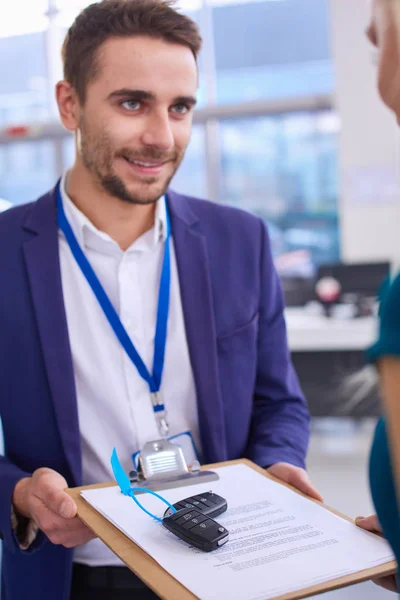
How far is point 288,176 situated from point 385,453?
285 inches

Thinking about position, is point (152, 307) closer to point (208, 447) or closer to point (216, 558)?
point (208, 447)

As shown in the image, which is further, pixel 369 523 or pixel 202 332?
pixel 202 332

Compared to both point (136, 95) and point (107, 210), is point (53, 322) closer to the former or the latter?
point (107, 210)

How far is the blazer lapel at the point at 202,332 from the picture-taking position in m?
1.45

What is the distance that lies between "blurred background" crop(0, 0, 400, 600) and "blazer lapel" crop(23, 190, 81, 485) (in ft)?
12.4

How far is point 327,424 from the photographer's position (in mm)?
5262

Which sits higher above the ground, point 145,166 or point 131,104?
point 131,104

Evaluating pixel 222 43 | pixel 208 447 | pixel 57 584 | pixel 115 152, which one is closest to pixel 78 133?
pixel 115 152

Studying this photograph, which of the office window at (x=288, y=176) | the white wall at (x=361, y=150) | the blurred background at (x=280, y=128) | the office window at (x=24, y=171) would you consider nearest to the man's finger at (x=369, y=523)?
the blurred background at (x=280, y=128)

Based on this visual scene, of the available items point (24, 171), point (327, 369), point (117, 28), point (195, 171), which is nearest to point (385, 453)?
point (117, 28)

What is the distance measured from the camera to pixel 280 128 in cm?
758

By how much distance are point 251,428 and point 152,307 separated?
348mm

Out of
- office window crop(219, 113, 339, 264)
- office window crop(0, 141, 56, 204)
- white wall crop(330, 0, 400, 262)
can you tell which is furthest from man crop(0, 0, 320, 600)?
office window crop(0, 141, 56, 204)

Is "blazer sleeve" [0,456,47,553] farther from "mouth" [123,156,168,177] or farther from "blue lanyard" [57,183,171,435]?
"mouth" [123,156,168,177]
